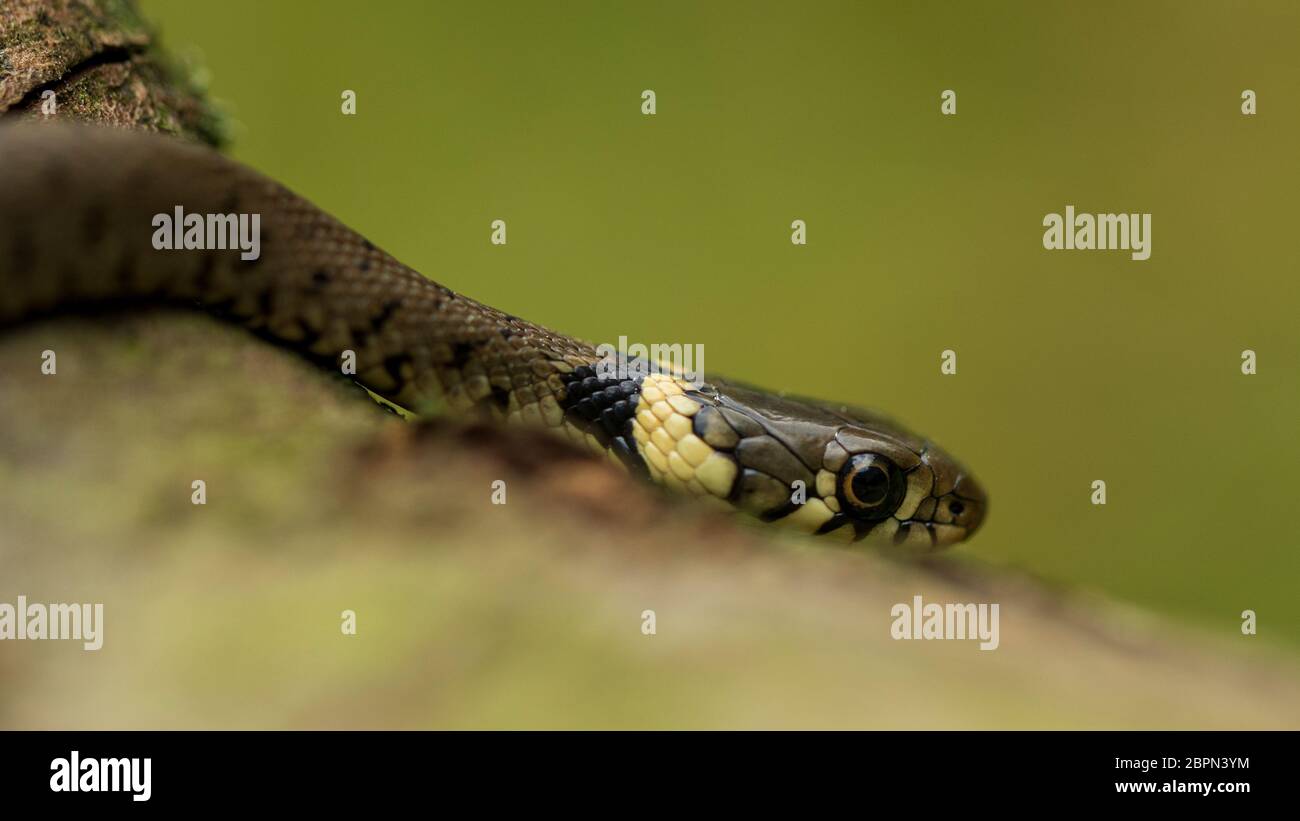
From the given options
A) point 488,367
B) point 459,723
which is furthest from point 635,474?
point 459,723

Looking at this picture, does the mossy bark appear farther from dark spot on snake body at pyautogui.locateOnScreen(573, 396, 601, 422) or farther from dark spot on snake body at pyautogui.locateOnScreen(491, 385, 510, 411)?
dark spot on snake body at pyautogui.locateOnScreen(573, 396, 601, 422)

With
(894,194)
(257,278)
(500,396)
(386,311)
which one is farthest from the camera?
(894,194)

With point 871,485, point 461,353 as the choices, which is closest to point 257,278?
point 461,353

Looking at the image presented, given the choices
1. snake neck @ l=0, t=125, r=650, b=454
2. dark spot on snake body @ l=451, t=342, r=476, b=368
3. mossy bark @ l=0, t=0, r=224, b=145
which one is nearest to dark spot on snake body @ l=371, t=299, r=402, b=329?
snake neck @ l=0, t=125, r=650, b=454

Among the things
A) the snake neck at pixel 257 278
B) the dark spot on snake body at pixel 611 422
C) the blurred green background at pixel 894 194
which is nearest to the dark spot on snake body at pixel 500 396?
the snake neck at pixel 257 278

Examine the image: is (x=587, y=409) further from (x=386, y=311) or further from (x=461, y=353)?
(x=386, y=311)

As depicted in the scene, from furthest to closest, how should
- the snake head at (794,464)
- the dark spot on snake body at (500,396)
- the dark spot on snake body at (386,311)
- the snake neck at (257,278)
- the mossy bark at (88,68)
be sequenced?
the snake head at (794,464) < the dark spot on snake body at (500,396) < the dark spot on snake body at (386,311) < the mossy bark at (88,68) < the snake neck at (257,278)

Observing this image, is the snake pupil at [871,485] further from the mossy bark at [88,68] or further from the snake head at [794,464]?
the mossy bark at [88,68]
